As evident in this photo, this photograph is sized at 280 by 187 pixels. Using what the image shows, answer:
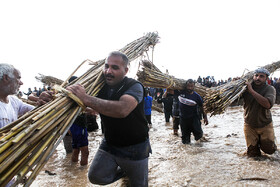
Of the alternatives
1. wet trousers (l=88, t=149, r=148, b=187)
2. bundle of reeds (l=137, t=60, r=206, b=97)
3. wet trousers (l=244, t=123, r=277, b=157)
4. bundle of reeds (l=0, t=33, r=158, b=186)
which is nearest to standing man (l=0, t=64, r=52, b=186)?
bundle of reeds (l=0, t=33, r=158, b=186)

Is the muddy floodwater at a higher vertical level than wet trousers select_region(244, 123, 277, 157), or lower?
lower

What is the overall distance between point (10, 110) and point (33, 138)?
2.49 ft

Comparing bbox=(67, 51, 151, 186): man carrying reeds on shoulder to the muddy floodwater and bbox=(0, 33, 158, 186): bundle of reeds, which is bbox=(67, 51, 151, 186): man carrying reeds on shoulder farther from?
the muddy floodwater

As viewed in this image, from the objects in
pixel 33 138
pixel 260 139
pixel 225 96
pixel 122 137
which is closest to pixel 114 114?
pixel 122 137

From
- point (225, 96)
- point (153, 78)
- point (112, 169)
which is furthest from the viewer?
point (153, 78)

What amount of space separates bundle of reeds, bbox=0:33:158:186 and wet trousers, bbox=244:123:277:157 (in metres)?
3.34

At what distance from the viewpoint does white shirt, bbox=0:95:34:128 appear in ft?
5.44

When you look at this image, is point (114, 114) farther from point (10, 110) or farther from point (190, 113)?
point (190, 113)

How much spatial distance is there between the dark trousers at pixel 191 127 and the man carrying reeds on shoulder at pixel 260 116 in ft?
4.05

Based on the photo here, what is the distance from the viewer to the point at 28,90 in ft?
Result: 45.9

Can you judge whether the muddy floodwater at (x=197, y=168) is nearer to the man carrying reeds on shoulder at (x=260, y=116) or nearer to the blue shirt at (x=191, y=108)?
the man carrying reeds on shoulder at (x=260, y=116)

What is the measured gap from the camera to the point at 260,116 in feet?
11.3

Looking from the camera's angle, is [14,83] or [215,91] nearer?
[14,83]

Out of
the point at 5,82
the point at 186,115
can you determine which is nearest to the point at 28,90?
the point at 186,115
